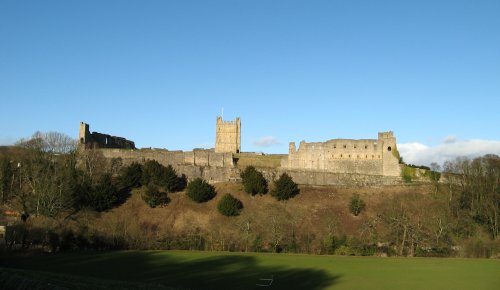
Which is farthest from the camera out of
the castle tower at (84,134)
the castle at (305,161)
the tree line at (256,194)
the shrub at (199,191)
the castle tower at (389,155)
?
the castle tower at (84,134)

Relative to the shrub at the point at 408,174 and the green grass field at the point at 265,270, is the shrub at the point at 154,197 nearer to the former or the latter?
the green grass field at the point at 265,270

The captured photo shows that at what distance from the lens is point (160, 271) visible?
857 inches

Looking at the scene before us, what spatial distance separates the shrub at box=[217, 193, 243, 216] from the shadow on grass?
8.99m

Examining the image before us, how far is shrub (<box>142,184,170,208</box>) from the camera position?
38.2 m

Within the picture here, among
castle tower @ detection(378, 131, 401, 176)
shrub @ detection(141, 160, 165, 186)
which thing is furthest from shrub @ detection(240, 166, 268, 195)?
castle tower @ detection(378, 131, 401, 176)

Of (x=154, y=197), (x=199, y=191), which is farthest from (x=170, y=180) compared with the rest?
(x=199, y=191)

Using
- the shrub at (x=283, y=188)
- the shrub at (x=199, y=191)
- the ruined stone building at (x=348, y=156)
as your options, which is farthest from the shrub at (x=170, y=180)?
the ruined stone building at (x=348, y=156)

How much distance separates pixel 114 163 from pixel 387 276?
28385mm

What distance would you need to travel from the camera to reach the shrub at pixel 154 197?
38.2 meters

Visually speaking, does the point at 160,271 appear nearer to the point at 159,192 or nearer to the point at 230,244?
the point at 230,244

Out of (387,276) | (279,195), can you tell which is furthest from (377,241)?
(387,276)

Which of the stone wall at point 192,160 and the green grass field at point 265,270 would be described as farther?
the stone wall at point 192,160

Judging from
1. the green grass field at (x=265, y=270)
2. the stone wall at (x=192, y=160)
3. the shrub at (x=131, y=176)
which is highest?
the stone wall at (x=192, y=160)

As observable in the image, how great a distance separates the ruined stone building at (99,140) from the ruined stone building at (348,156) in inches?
665
